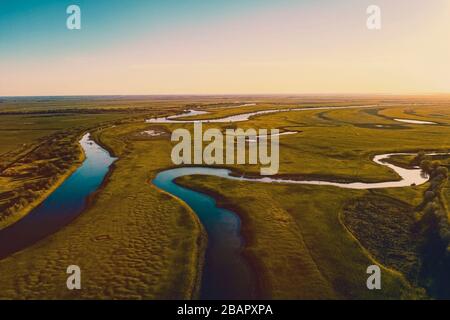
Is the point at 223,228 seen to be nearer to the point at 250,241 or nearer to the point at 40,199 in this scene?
the point at 250,241

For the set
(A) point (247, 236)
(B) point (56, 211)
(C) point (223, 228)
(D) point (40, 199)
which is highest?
(D) point (40, 199)

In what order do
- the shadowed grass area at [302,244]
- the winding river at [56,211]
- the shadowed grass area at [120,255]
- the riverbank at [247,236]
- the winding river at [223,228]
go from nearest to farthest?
the shadowed grass area at [302,244]
the shadowed grass area at [120,255]
the riverbank at [247,236]
the winding river at [223,228]
the winding river at [56,211]

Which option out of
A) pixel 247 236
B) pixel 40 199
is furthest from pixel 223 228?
pixel 40 199

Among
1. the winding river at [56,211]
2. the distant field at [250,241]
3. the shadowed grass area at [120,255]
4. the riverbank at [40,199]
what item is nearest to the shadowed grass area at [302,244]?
the distant field at [250,241]

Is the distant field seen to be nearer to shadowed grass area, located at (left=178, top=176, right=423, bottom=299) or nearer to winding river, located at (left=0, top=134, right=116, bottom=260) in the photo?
shadowed grass area, located at (left=178, top=176, right=423, bottom=299)

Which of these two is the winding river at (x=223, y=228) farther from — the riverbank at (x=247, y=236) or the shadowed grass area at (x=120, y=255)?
the shadowed grass area at (x=120, y=255)

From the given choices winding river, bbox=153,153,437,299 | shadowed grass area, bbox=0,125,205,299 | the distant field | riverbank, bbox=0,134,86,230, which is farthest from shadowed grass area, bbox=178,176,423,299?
riverbank, bbox=0,134,86,230

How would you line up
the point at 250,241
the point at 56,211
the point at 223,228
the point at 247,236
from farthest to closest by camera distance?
the point at 56,211, the point at 223,228, the point at 247,236, the point at 250,241

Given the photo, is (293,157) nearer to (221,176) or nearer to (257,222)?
(221,176)
